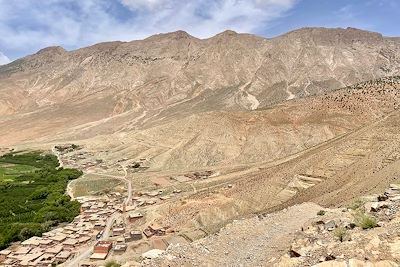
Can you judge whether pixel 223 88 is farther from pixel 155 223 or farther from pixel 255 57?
pixel 155 223

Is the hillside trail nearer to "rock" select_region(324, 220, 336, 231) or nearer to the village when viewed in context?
"rock" select_region(324, 220, 336, 231)

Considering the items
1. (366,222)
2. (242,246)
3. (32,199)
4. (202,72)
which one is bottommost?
(32,199)

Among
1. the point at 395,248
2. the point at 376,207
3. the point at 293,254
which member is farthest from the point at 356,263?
the point at 376,207

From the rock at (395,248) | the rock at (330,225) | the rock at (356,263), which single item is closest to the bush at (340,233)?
the rock at (330,225)

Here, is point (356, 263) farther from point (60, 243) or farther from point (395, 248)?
point (60, 243)

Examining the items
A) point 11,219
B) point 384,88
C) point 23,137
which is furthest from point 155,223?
point 23,137

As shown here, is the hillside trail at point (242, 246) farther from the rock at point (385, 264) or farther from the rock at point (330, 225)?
the rock at point (385, 264)

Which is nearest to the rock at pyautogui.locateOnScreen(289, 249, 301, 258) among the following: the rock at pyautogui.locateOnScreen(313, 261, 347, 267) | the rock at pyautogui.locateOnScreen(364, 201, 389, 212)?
the rock at pyautogui.locateOnScreen(313, 261, 347, 267)
